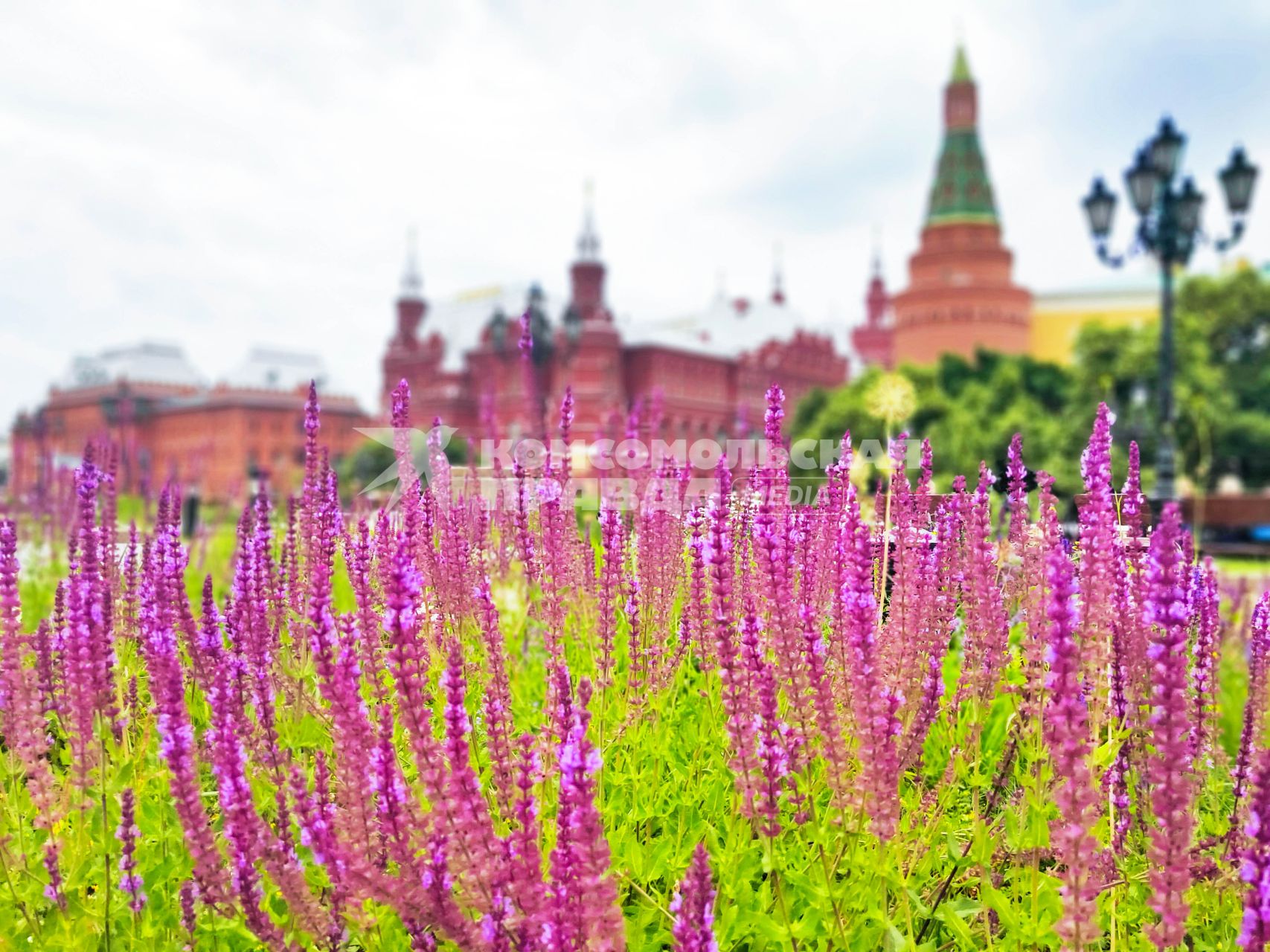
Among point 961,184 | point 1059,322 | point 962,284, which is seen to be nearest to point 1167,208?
point 962,284

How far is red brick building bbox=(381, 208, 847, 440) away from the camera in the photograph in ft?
176

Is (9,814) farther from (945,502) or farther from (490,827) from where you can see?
(945,502)

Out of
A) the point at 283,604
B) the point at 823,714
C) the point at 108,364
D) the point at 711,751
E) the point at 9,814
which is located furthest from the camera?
the point at 108,364

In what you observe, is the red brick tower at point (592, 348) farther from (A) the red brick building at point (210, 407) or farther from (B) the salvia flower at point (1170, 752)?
(B) the salvia flower at point (1170, 752)

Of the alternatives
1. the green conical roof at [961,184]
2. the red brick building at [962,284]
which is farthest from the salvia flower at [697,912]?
the green conical roof at [961,184]

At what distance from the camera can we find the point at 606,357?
54062 millimetres

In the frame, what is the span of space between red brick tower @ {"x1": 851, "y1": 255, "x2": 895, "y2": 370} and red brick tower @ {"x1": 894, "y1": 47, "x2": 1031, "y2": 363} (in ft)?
34.8

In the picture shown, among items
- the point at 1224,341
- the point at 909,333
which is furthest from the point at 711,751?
the point at 909,333

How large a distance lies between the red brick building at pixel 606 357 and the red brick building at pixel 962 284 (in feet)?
20.2

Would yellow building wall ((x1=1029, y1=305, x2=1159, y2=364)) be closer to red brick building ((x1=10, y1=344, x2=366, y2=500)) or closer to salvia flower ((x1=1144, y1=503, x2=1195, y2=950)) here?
red brick building ((x1=10, y1=344, x2=366, y2=500))

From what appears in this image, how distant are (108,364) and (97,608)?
3788 inches

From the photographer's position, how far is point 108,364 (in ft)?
289

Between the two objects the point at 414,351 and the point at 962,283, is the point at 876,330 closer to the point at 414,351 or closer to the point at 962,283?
the point at 962,283

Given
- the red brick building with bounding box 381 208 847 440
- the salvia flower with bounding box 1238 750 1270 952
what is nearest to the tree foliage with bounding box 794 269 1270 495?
the red brick building with bounding box 381 208 847 440
